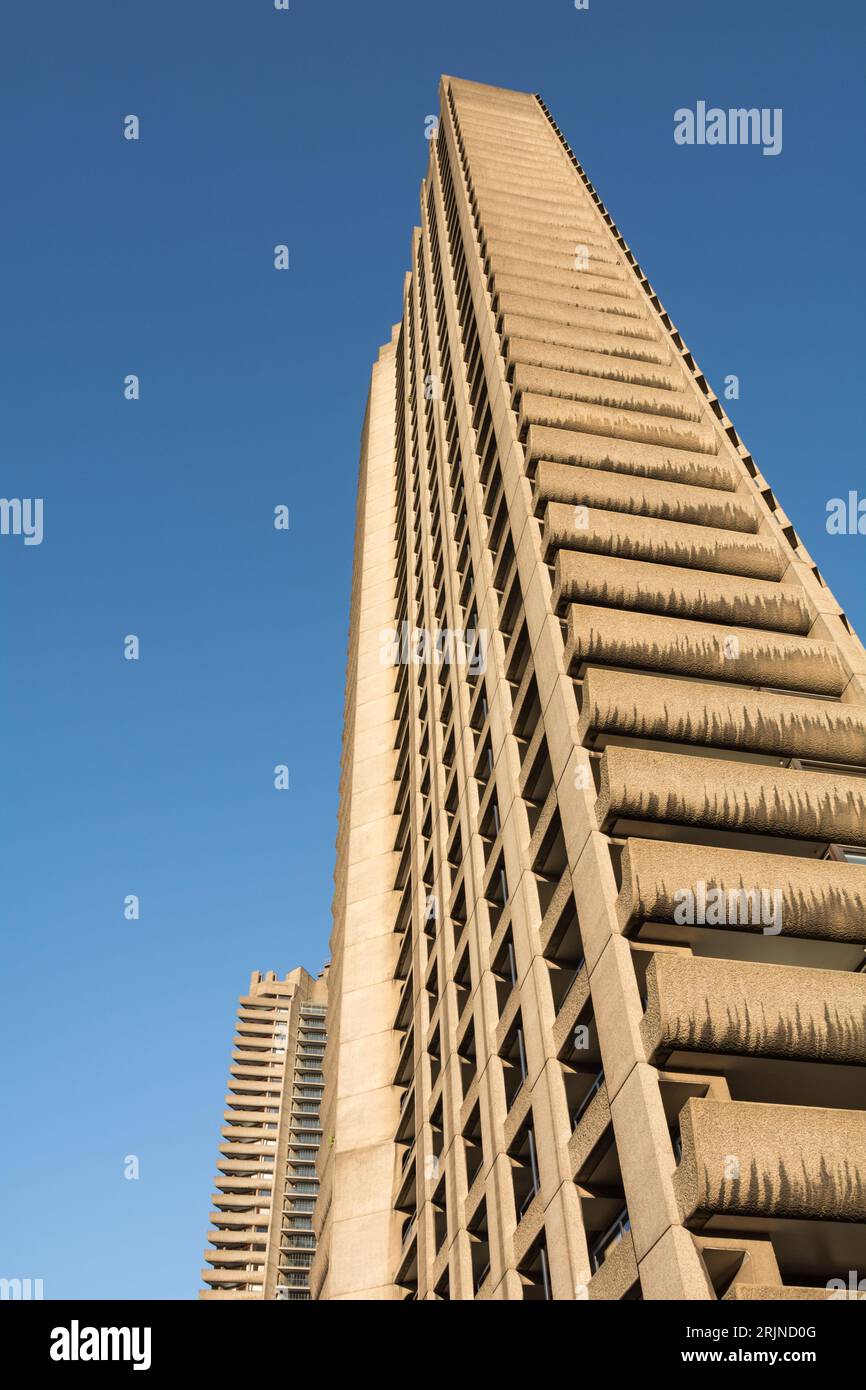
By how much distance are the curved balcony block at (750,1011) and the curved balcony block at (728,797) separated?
3.75m

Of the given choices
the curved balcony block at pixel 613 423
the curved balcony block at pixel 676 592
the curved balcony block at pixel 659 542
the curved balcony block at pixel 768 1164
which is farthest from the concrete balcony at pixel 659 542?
the curved balcony block at pixel 768 1164

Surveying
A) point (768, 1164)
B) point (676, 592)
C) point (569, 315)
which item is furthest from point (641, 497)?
point (768, 1164)

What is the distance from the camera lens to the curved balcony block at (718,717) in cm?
2283

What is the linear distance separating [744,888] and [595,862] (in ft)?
8.68

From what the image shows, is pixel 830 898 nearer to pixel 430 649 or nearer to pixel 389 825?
pixel 430 649

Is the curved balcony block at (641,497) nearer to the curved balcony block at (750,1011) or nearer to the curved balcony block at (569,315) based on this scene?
the curved balcony block at (569,315)

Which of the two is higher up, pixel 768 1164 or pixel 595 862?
pixel 595 862

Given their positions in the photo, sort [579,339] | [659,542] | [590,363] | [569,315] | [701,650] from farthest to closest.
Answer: [569,315] → [579,339] → [590,363] → [659,542] → [701,650]

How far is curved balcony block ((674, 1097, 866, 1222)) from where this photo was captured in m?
14.6

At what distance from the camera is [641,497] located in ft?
104

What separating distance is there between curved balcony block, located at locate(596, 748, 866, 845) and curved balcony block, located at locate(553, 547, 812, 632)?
6.13m

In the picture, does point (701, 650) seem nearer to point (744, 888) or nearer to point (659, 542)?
point (659, 542)

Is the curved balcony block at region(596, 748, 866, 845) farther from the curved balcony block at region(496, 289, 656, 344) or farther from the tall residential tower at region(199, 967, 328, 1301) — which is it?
the tall residential tower at region(199, 967, 328, 1301)
